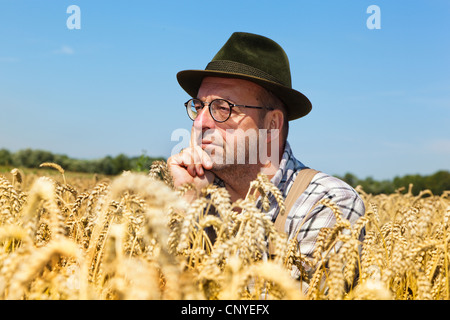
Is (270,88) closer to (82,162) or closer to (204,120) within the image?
(204,120)

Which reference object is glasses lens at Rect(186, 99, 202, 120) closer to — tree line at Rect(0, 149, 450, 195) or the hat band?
the hat band

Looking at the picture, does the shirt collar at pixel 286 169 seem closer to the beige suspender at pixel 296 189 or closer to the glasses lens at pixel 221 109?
the beige suspender at pixel 296 189

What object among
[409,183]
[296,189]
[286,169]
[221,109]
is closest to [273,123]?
[286,169]

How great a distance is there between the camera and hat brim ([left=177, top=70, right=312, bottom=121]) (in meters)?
3.59

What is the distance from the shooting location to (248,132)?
3.64 meters

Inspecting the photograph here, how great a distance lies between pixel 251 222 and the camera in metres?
1.61

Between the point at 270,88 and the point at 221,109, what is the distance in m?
0.54

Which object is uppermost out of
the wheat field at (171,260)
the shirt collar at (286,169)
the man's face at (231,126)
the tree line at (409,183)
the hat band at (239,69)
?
the hat band at (239,69)

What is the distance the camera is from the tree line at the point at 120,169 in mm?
23766

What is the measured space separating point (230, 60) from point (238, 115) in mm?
518

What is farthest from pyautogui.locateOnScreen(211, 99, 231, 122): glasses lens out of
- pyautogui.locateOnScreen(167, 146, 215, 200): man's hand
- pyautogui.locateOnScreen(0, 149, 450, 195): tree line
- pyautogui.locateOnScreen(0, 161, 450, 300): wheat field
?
pyautogui.locateOnScreen(0, 149, 450, 195): tree line

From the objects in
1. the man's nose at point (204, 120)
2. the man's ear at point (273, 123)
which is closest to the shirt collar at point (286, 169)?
the man's ear at point (273, 123)

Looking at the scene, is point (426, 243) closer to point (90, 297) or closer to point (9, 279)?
point (90, 297)

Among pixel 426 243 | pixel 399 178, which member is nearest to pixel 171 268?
pixel 426 243
